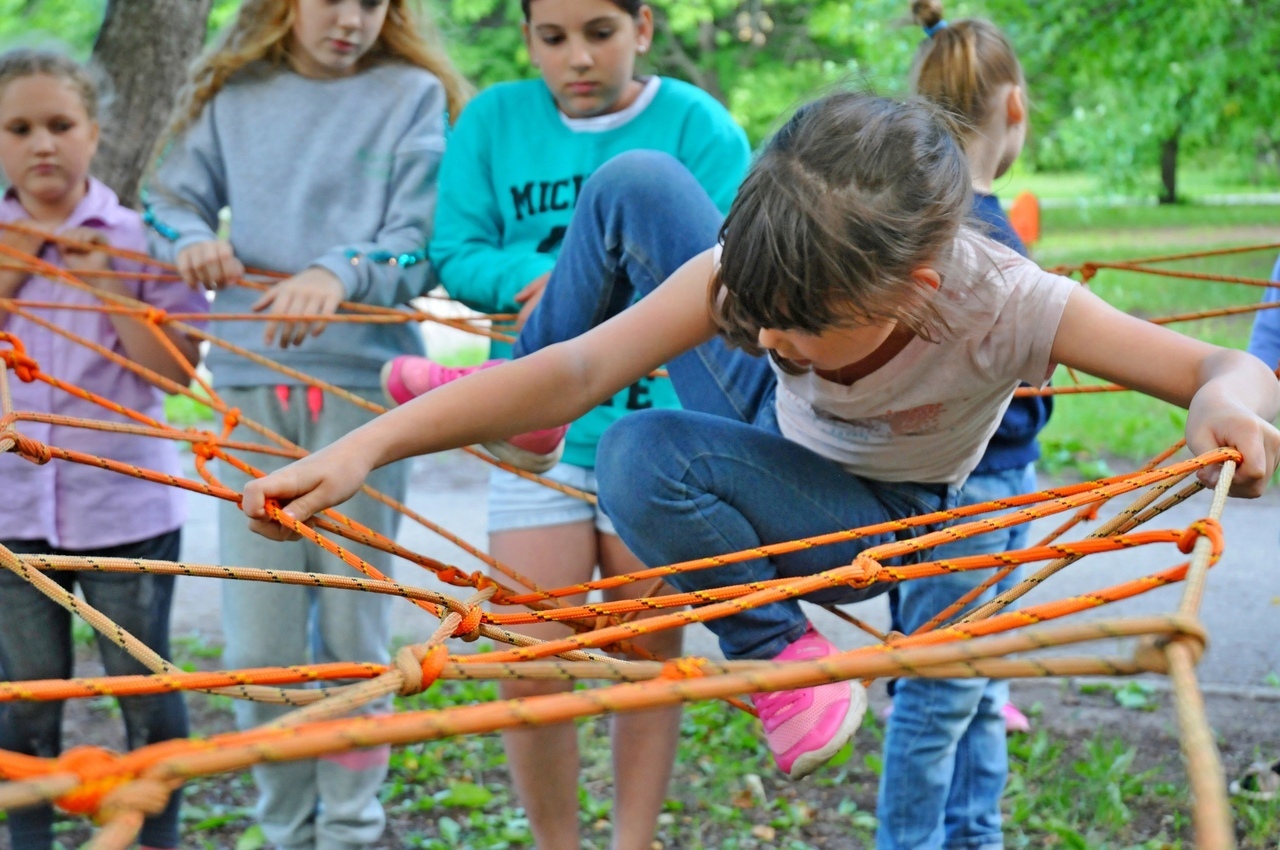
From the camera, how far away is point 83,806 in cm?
66

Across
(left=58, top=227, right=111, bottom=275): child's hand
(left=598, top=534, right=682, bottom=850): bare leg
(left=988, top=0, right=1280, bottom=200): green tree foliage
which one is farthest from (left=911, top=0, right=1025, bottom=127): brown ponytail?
(left=988, top=0, right=1280, bottom=200): green tree foliage

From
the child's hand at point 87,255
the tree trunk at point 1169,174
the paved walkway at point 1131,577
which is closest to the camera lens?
the child's hand at point 87,255

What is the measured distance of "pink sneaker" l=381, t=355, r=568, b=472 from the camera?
59.6 inches

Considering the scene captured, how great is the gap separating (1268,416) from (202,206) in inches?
62.4

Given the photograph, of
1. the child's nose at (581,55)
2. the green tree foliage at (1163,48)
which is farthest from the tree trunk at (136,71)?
the green tree foliage at (1163,48)

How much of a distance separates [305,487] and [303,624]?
84cm

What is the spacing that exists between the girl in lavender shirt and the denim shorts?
520 millimetres

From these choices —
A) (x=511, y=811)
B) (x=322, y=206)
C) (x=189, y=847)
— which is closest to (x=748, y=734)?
(x=511, y=811)

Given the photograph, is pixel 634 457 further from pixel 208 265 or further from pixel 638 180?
pixel 208 265

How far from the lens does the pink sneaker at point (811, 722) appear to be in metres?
1.30

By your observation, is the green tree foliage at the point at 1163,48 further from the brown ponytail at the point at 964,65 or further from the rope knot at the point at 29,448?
the rope knot at the point at 29,448

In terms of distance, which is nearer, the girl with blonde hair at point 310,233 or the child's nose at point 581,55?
the child's nose at point 581,55

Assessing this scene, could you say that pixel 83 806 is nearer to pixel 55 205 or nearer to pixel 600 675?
pixel 600 675

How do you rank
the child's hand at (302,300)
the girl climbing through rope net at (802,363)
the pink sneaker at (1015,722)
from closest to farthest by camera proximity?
the girl climbing through rope net at (802,363) → the child's hand at (302,300) → the pink sneaker at (1015,722)
